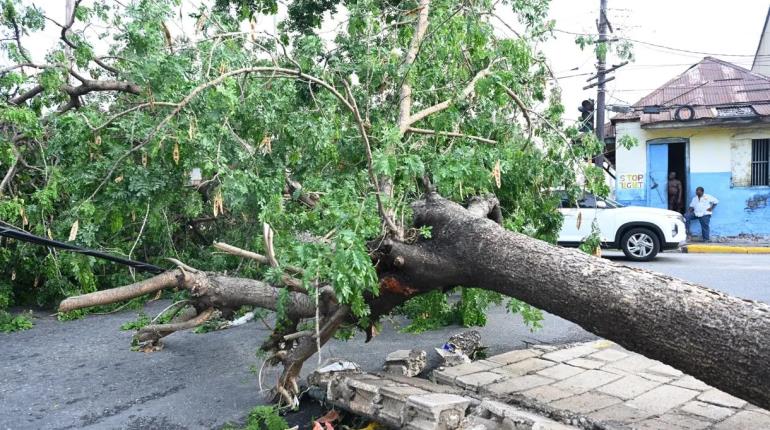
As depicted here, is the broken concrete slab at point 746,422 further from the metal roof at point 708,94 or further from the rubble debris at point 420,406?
the metal roof at point 708,94

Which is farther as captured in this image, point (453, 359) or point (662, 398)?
point (453, 359)

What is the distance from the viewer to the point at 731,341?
246 centimetres

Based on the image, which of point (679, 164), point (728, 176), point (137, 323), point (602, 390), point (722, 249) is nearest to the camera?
point (602, 390)

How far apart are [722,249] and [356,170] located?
11881mm

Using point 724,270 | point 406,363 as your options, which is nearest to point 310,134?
point 406,363

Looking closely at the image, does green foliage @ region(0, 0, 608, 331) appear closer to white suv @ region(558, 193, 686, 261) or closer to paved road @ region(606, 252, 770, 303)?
paved road @ region(606, 252, 770, 303)

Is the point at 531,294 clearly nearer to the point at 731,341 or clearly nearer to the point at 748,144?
the point at 731,341

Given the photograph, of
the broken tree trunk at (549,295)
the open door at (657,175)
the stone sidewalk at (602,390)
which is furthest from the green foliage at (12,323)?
the open door at (657,175)

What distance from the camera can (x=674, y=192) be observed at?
15789 millimetres

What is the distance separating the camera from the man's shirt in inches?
597

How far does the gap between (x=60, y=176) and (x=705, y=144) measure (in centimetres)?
1495

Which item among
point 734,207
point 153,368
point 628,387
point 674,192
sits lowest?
point 153,368

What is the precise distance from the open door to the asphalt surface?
757cm

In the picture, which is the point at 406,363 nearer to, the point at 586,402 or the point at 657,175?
the point at 586,402
